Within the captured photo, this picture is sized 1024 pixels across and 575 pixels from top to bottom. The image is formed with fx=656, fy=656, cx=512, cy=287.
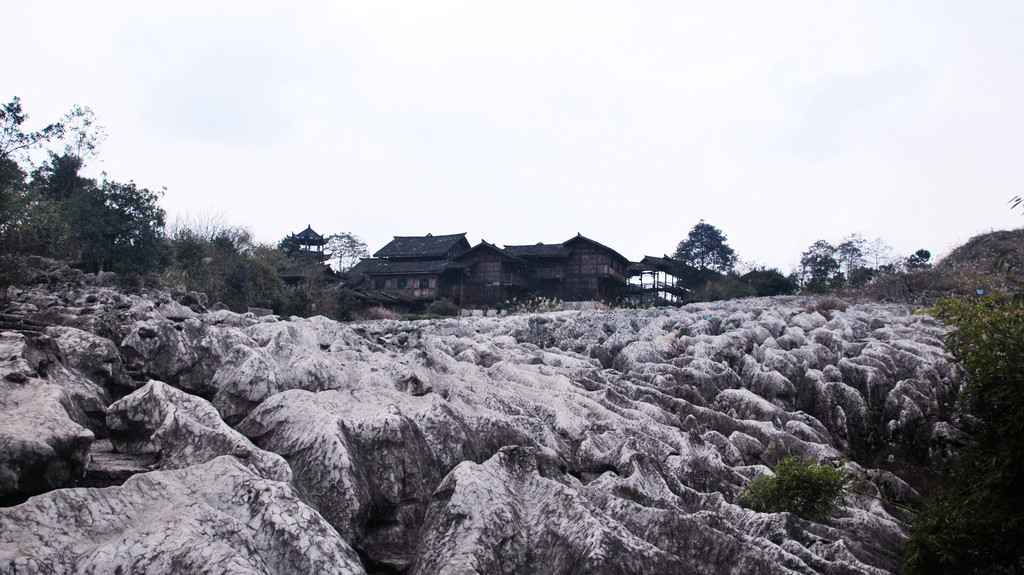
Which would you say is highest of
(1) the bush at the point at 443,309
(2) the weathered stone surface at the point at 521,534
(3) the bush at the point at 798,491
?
(1) the bush at the point at 443,309

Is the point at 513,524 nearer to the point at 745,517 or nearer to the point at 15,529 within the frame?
the point at 745,517

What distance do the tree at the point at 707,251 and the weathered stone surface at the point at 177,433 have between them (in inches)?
2027

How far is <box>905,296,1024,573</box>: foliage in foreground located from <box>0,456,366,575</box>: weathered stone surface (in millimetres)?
6090

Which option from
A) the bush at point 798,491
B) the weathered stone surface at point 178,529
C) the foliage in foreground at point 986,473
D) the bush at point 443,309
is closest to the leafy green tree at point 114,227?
the bush at point 443,309

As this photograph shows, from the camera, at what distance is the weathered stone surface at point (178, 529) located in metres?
4.03

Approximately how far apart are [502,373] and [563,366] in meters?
3.04

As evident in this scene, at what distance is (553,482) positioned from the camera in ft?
21.0

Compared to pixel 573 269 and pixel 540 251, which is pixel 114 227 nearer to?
pixel 540 251

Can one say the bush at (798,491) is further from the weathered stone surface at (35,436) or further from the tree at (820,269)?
the tree at (820,269)

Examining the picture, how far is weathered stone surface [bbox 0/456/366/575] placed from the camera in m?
4.03

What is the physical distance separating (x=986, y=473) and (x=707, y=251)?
5042cm

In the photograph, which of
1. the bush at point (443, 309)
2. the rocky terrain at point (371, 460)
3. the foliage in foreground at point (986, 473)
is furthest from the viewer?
the bush at point (443, 309)

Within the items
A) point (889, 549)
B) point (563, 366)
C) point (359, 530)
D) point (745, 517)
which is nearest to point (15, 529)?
point (359, 530)

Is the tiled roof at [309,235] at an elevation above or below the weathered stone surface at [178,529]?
above
